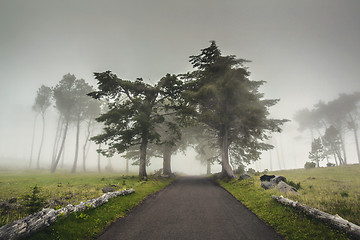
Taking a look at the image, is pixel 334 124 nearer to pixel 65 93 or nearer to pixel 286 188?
pixel 286 188

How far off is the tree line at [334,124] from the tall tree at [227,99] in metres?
30.3

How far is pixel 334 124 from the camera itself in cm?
4281

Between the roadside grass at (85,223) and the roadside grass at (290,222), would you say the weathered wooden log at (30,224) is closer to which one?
the roadside grass at (85,223)

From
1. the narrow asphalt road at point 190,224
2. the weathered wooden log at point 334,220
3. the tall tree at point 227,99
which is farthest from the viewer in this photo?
the tall tree at point 227,99

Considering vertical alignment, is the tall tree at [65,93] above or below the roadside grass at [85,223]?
above

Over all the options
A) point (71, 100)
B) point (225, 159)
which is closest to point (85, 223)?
point (225, 159)

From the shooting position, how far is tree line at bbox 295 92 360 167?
38.0 m

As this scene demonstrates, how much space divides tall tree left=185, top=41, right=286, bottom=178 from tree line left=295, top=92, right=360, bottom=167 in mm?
30258

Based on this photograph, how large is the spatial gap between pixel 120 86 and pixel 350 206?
20.6 meters

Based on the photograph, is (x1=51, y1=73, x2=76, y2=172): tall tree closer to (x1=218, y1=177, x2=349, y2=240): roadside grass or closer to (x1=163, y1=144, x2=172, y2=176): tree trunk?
(x1=163, y1=144, x2=172, y2=176): tree trunk

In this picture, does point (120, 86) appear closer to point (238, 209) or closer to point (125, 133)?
point (125, 133)

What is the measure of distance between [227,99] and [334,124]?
43.8m

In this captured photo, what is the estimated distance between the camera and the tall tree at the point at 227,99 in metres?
17.4

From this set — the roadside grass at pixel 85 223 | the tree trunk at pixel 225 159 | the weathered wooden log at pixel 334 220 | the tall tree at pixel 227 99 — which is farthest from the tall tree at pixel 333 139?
the roadside grass at pixel 85 223
